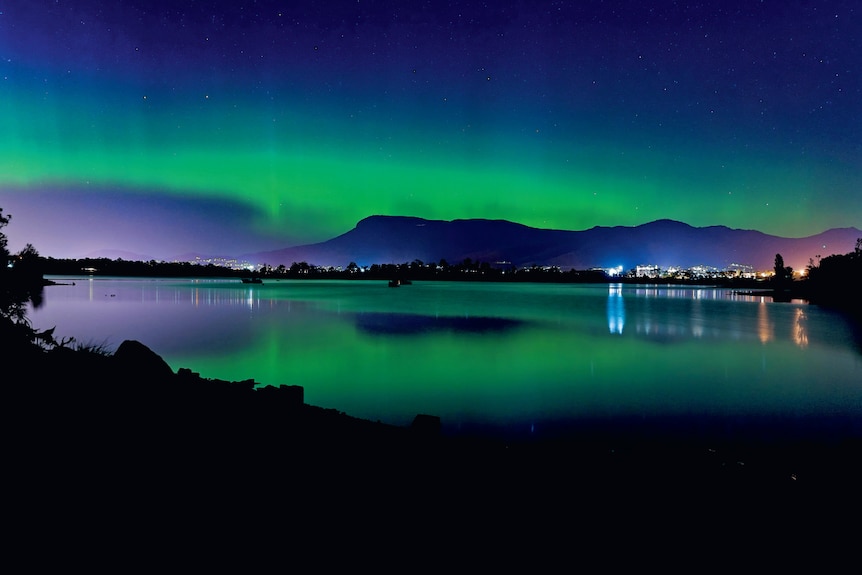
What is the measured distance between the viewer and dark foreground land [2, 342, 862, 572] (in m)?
4.73

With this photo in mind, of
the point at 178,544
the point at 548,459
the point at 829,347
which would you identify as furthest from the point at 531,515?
the point at 829,347

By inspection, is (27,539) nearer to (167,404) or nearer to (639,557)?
(167,404)

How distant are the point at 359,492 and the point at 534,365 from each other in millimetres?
17446

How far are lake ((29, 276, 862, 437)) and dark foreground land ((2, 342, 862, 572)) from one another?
551 centimetres

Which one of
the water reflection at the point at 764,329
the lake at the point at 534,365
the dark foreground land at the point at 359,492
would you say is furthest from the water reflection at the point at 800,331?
the dark foreground land at the point at 359,492

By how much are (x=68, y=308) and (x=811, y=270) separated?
114682 millimetres

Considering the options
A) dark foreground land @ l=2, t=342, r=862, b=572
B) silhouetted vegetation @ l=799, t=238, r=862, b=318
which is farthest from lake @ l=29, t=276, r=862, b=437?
silhouetted vegetation @ l=799, t=238, r=862, b=318

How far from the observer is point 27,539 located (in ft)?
14.1

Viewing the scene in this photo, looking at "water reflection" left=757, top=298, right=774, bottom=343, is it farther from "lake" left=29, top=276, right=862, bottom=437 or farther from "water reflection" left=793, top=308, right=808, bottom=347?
"water reflection" left=793, top=308, right=808, bottom=347

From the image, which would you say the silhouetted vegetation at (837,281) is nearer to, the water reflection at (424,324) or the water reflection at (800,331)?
the water reflection at (800,331)

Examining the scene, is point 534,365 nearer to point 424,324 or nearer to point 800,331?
point 424,324

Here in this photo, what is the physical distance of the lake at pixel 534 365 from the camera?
1452cm

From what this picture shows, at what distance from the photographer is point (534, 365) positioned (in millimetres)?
22438

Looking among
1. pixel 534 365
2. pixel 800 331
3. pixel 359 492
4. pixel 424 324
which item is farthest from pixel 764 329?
pixel 359 492
